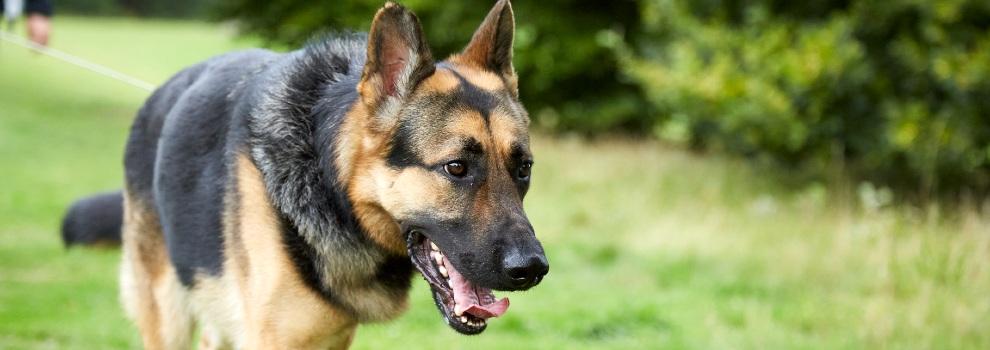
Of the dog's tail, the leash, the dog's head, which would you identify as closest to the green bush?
the dog's tail

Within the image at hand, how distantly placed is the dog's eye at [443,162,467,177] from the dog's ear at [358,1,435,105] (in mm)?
320

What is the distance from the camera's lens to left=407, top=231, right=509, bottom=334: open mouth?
354cm

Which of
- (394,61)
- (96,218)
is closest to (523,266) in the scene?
(394,61)

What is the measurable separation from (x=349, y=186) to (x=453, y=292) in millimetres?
522

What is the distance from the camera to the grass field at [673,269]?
648 cm

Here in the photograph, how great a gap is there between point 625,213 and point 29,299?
5.35 meters

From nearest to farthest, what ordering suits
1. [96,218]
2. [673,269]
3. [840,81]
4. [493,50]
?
[493,50] < [96,218] < [673,269] < [840,81]

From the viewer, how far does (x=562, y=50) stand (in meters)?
13.7

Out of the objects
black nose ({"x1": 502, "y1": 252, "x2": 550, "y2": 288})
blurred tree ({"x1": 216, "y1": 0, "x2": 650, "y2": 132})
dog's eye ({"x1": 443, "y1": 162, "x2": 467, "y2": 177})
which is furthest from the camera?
blurred tree ({"x1": 216, "y1": 0, "x2": 650, "y2": 132})

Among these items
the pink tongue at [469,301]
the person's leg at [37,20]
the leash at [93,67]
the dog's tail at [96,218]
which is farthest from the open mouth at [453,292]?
the person's leg at [37,20]

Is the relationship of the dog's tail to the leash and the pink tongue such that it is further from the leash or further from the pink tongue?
the pink tongue

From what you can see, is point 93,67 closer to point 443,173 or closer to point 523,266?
point 443,173

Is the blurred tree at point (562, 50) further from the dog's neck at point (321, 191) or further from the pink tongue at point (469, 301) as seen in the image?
the pink tongue at point (469, 301)

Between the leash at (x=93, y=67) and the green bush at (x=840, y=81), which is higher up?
the green bush at (x=840, y=81)
